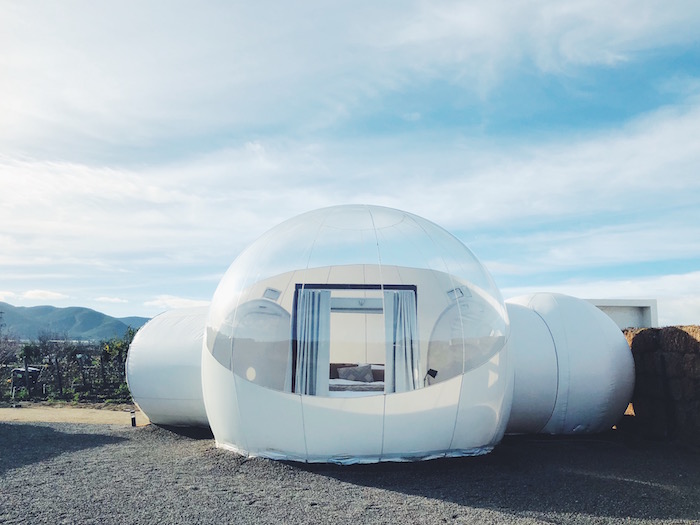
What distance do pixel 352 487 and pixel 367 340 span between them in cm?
242

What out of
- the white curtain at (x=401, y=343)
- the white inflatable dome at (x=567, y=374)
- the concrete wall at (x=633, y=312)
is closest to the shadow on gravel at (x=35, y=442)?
the white curtain at (x=401, y=343)

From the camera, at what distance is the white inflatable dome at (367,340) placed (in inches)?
276

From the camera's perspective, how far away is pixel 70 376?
17953 millimetres

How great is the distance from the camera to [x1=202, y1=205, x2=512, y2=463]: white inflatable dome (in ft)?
23.0

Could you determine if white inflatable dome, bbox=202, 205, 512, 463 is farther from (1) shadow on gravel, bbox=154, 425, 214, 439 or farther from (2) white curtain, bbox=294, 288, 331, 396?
(1) shadow on gravel, bbox=154, 425, 214, 439

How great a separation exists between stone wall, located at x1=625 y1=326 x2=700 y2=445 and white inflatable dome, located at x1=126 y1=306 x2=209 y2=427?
7341 millimetres

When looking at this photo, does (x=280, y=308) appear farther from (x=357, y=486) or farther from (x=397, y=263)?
(x=357, y=486)

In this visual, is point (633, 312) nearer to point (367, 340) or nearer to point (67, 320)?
point (367, 340)

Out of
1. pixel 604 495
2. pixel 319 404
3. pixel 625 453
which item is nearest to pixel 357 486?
pixel 319 404

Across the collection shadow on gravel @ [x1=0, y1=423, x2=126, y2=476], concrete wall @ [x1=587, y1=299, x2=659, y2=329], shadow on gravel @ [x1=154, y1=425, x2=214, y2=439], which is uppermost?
concrete wall @ [x1=587, y1=299, x2=659, y2=329]

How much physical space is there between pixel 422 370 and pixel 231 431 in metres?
2.65

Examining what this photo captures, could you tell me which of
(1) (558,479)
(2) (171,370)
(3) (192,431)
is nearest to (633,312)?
(1) (558,479)

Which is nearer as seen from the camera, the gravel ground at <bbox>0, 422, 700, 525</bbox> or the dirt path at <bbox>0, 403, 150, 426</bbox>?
the gravel ground at <bbox>0, 422, 700, 525</bbox>

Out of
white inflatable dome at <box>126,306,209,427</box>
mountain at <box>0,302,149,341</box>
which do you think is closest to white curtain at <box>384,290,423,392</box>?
white inflatable dome at <box>126,306,209,427</box>
